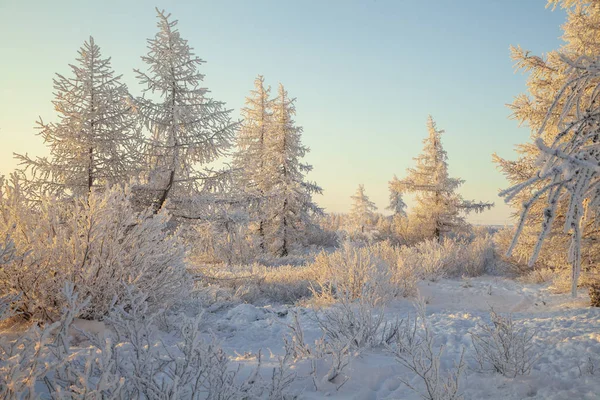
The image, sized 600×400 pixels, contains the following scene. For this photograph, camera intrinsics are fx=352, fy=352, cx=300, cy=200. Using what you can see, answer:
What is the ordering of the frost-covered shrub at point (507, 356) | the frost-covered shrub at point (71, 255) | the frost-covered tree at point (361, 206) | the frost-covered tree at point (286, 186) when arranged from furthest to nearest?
the frost-covered tree at point (361, 206)
the frost-covered tree at point (286, 186)
the frost-covered shrub at point (71, 255)
the frost-covered shrub at point (507, 356)

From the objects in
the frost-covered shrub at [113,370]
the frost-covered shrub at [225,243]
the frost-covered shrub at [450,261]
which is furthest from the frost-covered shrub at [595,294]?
the frost-covered shrub at [225,243]

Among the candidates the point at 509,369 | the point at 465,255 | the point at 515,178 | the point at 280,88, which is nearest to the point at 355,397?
the point at 509,369

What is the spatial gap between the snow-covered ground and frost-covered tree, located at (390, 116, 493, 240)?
1175 cm

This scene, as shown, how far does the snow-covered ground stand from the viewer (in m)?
2.56

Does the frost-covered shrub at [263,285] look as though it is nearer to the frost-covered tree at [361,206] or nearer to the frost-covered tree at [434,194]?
the frost-covered tree at [434,194]

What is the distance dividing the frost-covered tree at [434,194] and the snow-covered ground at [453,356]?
11.8m

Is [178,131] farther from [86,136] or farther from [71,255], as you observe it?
[71,255]

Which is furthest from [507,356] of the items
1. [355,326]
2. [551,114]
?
[551,114]

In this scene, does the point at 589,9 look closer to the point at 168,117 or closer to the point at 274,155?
the point at 168,117

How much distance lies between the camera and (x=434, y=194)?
1892 centimetres

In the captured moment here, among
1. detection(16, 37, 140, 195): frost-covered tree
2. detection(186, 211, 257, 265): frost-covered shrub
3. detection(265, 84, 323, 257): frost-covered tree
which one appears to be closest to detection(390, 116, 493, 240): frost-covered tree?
detection(265, 84, 323, 257): frost-covered tree

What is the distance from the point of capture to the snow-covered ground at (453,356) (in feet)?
8.39

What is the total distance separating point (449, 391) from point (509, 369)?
40.9 inches

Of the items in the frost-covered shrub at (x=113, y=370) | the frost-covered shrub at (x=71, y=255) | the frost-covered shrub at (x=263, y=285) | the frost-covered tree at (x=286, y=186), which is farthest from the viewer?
the frost-covered tree at (x=286, y=186)
